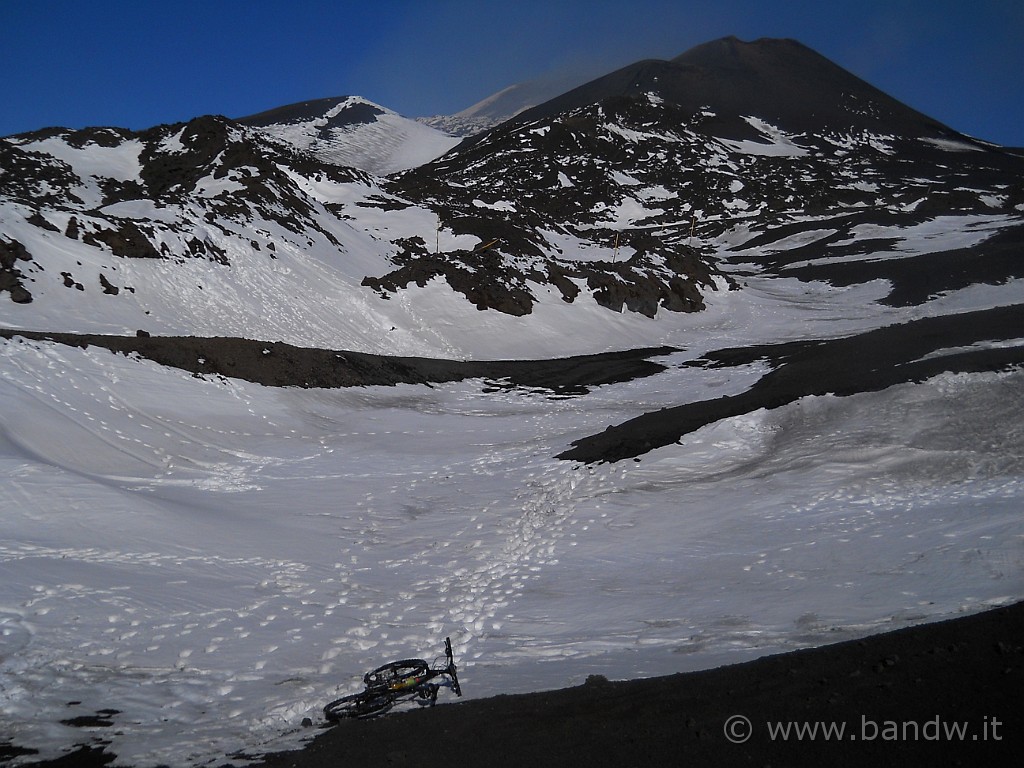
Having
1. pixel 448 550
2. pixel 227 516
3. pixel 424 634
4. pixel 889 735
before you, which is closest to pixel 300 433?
pixel 227 516

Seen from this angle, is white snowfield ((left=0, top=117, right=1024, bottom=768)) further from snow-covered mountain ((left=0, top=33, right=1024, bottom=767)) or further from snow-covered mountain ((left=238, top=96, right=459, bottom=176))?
snow-covered mountain ((left=238, top=96, right=459, bottom=176))

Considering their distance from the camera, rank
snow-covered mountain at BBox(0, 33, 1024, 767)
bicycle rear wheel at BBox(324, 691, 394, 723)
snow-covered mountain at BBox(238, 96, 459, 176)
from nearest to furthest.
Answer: bicycle rear wheel at BBox(324, 691, 394, 723), snow-covered mountain at BBox(0, 33, 1024, 767), snow-covered mountain at BBox(238, 96, 459, 176)

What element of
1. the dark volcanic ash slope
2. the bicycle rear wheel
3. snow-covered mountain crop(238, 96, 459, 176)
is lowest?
the bicycle rear wheel

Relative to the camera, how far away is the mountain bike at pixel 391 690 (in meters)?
6.21

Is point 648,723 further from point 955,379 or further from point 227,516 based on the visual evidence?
point 955,379

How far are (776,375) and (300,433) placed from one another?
42.8 feet

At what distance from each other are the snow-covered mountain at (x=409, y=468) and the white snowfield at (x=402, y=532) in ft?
0.19

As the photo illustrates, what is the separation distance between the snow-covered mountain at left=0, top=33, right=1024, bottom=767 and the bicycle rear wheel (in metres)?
0.32

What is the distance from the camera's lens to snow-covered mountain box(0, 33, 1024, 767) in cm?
731

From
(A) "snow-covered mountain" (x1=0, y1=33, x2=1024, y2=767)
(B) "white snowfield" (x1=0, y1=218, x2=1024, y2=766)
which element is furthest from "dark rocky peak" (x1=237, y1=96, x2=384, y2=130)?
(B) "white snowfield" (x1=0, y1=218, x2=1024, y2=766)

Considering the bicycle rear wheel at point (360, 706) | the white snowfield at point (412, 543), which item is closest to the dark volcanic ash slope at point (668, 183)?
the white snowfield at point (412, 543)

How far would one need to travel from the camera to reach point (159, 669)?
6984mm

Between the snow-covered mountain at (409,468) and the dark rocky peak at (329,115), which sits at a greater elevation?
the dark rocky peak at (329,115)

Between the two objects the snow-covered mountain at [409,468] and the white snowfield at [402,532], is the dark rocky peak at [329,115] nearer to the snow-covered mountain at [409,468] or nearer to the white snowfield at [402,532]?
the snow-covered mountain at [409,468]
